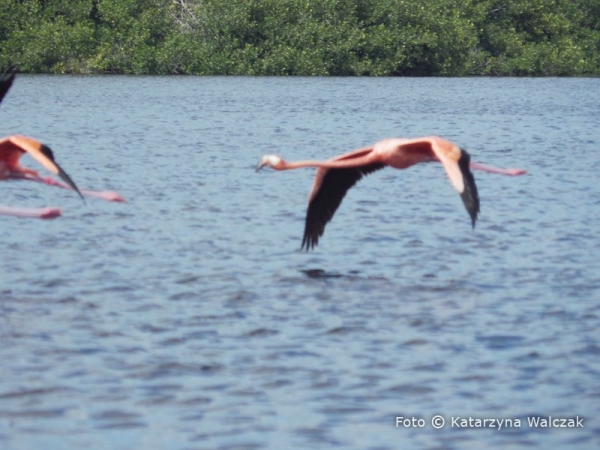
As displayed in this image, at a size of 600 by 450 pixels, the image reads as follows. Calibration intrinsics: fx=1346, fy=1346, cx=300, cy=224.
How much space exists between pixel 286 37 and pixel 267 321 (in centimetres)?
4379

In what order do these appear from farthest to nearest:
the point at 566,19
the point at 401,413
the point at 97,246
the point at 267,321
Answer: the point at 566,19
the point at 97,246
the point at 267,321
the point at 401,413

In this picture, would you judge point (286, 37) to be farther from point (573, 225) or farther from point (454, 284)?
point (454, 284)

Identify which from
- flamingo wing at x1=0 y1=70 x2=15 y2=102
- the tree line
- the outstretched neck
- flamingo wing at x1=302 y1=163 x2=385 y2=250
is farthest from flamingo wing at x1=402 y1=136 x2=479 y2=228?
the tree line

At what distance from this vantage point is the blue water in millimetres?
7672

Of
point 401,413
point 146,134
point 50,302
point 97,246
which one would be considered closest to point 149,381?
point 401,413

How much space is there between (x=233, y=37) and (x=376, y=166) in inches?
1653

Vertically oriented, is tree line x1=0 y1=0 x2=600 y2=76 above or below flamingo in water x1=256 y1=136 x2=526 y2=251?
below

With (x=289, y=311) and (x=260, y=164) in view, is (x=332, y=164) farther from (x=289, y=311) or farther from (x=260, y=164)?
(x=289, y=311)

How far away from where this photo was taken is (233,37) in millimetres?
53406

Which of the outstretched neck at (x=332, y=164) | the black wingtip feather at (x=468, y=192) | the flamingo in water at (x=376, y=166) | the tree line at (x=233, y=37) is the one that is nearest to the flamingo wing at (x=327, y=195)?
the flamingo in water at (x=376, y=166)

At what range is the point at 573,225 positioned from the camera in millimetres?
15000

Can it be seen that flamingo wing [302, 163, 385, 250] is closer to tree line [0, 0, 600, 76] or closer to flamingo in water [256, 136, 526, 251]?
flamingo in water [256, 136, 526, 251]

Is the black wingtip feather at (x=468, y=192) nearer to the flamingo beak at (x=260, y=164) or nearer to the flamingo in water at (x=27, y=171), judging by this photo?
the flamingo beak at (x=260, y=164)

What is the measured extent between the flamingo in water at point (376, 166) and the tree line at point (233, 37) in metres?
40.6
